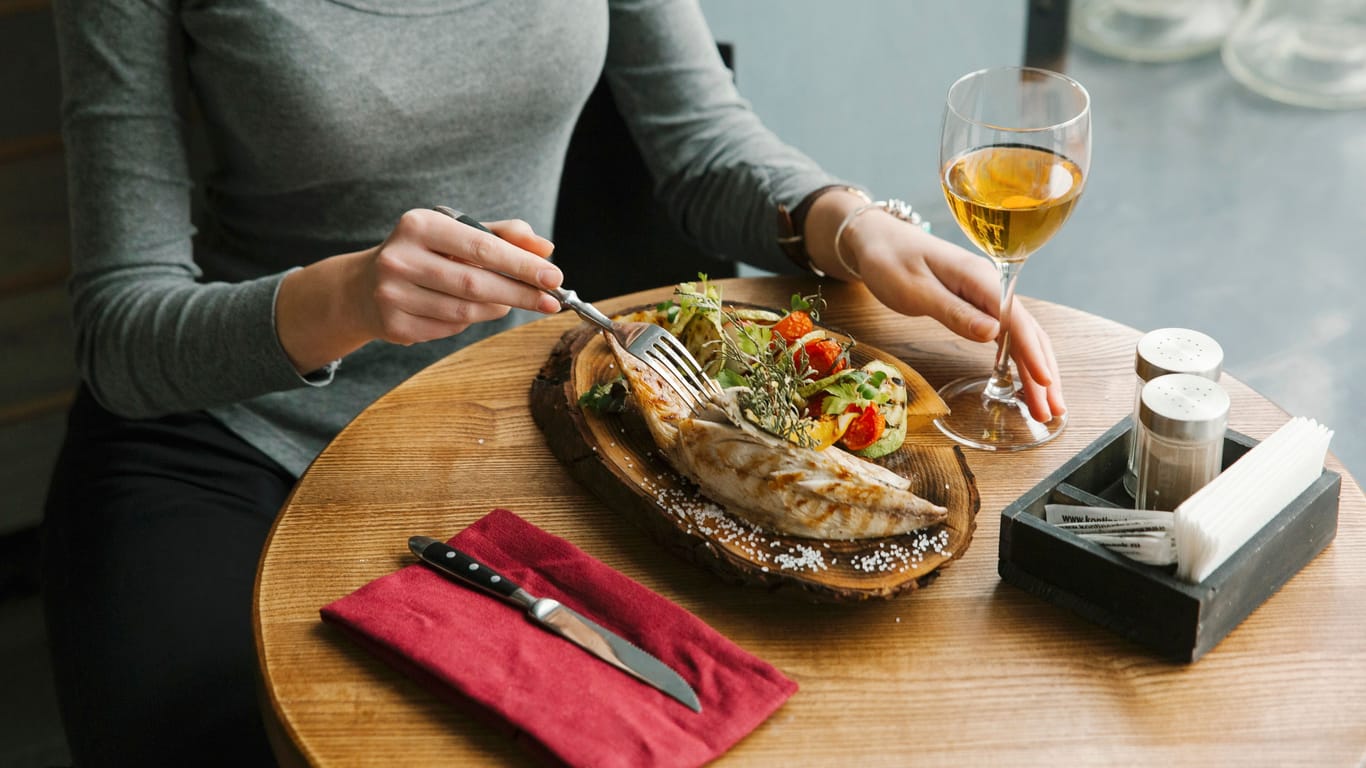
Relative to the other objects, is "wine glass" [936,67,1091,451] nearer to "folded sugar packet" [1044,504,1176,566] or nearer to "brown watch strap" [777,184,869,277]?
"folded sugar packet" [1044,504,1176,566]

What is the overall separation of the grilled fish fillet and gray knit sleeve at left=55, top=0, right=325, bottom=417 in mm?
506

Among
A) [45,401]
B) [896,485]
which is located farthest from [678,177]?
[45,401]

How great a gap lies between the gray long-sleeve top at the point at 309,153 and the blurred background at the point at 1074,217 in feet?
0.75

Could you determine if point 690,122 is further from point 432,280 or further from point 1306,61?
point 1306,61

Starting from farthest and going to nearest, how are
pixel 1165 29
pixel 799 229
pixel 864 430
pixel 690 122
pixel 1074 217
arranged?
1. pixel 1165 29
2. pixel 1074 217
3. pixel 690 122
4. pixel 799 229
5. pixel 864 430

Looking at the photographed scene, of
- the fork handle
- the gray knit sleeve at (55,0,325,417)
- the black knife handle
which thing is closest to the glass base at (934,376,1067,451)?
the fork handle

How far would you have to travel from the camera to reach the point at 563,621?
961 mm

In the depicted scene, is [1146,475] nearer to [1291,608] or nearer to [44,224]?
[1291,608]

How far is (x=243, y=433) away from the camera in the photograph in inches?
58.3

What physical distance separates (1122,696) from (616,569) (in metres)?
0.40

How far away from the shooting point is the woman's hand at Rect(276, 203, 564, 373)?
1131mm

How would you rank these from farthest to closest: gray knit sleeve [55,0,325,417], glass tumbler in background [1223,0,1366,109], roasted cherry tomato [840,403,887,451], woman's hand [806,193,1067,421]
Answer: glass tumbler in background [1223,0,1366,109], gray knit sleeve [55,0,325,417], woman's hand [806,193,1067,421], roasted cherry tomato [840,403,887,451]

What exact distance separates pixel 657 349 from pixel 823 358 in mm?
158

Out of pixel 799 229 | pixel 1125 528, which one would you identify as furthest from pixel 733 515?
pixel 799 229
